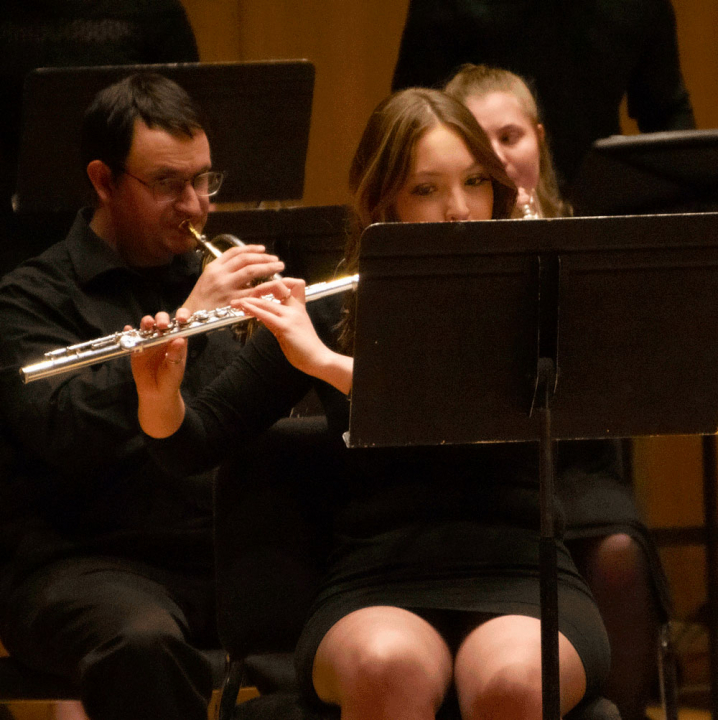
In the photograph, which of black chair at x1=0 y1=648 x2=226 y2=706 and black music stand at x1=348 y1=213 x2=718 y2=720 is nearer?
black music stand at x1=348 y1=213 x2=718 y2=720

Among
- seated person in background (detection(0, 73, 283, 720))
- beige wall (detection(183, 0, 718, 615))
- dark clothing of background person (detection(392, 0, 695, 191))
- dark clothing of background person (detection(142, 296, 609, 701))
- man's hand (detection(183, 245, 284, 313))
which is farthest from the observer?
beige wall (detection(183, 0, 718, 615))

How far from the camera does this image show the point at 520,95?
192 centimetres

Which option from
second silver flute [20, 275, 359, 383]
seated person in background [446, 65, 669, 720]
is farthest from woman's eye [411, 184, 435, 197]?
second silver flute [20, 275, 359, 383]

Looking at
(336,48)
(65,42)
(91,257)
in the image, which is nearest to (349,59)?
(336,48)

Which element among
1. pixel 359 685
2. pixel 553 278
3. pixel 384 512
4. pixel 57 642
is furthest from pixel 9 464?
pixel 553 278

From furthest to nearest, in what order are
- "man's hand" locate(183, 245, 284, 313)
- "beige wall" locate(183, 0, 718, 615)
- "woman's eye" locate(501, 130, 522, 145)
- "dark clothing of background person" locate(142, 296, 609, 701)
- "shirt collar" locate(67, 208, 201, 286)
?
"beige wall" locate(183, 0, 718, 615) < "woman's eye" locate(501, 130, 522, 145) < "shirt collar" locate(67, 208, 201, 286) < "man's hand" locate(183, 245, 284, 313) < "dark clothing of background person" locate(142, 296, 609, 701)

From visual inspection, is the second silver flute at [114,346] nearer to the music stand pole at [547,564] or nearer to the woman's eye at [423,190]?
the woman's eye at [423,190]

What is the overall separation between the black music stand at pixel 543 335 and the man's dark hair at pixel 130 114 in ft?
2.39

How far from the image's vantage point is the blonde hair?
1.90 metres

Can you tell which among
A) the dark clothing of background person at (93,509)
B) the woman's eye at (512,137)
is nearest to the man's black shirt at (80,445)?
the dark clothing of background person at (93,509)

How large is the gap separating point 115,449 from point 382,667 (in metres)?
0.56

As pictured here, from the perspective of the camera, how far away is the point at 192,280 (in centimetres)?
174

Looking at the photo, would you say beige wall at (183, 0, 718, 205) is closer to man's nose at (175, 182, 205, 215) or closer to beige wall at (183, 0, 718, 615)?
beige wall at (183, 0, 718, 615)

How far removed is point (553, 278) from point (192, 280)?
0.77 meters
